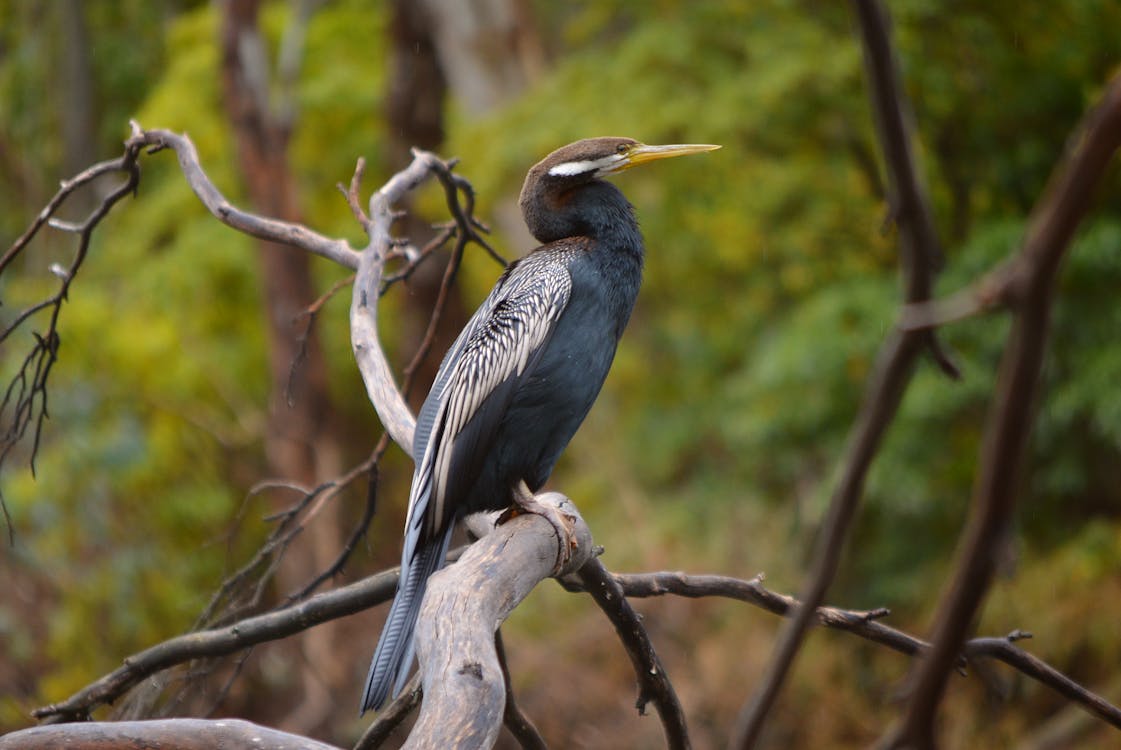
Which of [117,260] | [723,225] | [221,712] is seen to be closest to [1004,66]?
[723,225]

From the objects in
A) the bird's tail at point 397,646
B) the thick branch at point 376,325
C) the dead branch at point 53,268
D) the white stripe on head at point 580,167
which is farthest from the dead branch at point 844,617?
the dead branch at point 53,268

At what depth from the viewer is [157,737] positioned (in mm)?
1823

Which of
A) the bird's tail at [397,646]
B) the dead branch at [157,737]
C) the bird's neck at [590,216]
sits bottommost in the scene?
the bird's tail at [397,646]

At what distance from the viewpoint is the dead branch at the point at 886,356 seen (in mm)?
621

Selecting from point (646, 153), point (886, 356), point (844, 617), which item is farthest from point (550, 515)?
point (886, 356)

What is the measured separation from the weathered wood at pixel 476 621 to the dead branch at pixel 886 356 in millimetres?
856

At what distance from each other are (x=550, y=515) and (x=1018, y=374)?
6.30ft

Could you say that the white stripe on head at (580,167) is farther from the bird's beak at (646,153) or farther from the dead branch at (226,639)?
the dead branch at (226,639)

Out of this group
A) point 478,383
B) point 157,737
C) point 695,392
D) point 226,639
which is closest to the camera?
point 157,737

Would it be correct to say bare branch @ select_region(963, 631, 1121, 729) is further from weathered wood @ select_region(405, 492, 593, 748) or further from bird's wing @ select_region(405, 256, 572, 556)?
bird's wing @ select_region(405, 256, 572, 556)

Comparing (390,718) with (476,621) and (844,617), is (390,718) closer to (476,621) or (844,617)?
(476,621)

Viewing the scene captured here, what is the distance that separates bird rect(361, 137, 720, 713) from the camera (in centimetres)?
272

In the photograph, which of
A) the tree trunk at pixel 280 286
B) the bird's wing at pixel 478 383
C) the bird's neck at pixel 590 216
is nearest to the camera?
the bird's wing at pixel 478 383

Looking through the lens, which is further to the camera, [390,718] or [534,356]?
[534,356]
